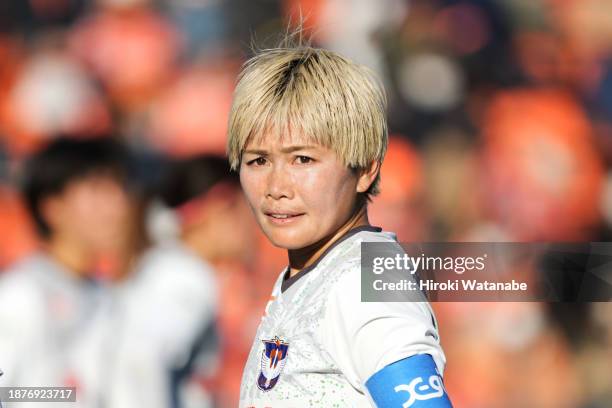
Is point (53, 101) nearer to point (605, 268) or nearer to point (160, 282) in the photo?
point (160, 282)

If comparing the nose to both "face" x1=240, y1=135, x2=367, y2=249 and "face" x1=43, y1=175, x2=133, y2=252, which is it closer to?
"face" x1=240, y1=135, x2=367, y2=249

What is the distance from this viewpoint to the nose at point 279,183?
120 centimetres

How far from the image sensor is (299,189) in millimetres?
1202

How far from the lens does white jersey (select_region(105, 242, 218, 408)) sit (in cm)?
296

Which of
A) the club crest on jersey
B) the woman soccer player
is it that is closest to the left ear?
the woman soccer player

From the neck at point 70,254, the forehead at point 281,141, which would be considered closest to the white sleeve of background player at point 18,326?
the neck at point 70,254

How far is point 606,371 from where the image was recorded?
3.30 m

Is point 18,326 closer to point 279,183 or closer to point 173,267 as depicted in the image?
point 173,267

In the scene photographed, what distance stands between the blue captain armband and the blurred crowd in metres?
2.23

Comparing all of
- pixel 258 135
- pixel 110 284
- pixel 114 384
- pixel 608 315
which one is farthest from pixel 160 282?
pixel 258 135

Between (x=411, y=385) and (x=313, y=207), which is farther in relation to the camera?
(x=313, y=207)

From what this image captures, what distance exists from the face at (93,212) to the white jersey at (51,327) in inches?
5.6

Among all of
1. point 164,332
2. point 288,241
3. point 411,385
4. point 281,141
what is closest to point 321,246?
point 288,241

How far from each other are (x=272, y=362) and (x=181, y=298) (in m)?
2.02
